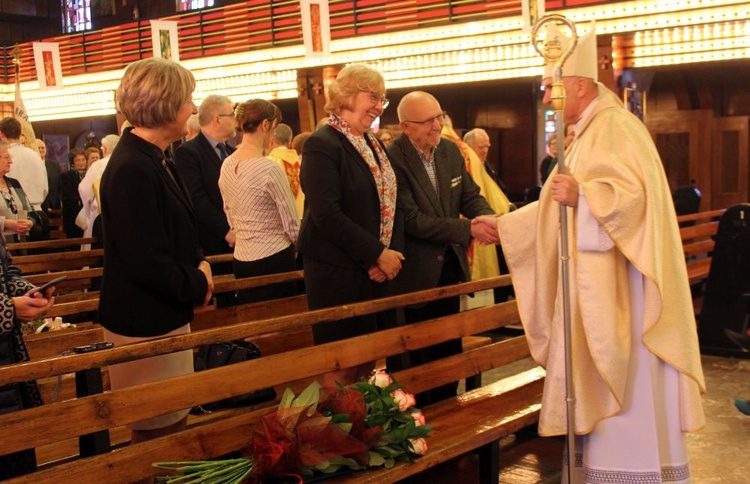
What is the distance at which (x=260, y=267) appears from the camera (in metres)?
4.79

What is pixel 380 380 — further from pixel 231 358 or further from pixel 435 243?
pixel 435 243

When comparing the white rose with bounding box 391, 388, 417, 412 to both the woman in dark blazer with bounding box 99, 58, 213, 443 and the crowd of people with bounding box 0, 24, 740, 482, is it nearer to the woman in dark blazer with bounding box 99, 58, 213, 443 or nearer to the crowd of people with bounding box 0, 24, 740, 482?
the crowd of people with bounding box 0, 24, 740, 482

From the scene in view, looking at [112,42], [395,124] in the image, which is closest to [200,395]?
[395,124]

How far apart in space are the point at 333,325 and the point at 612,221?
1.25 m

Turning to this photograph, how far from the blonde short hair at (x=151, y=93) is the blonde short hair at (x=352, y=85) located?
1038mm

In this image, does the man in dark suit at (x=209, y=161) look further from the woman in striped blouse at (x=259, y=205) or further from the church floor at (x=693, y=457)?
the church floor at (x=693, y=457)

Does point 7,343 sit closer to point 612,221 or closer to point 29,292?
point 29,292

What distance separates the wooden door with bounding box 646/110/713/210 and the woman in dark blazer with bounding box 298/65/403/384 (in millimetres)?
9480

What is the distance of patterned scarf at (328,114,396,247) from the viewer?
388 cm

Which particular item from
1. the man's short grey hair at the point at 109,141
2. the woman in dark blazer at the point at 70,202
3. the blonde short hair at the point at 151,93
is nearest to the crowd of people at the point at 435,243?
the blonde short hair at the point at 151,93

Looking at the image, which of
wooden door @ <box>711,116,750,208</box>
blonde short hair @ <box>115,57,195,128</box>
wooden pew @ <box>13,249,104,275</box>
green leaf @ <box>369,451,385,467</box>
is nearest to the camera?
blonde short hair @ <box>115,57,195,128</box>

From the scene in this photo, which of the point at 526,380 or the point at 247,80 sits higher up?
the point at 247,80

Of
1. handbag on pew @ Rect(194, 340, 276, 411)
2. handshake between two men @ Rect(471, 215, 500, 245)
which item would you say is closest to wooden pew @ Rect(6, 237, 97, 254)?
handbag on pew @ Rect(194, 340, 276, 411)

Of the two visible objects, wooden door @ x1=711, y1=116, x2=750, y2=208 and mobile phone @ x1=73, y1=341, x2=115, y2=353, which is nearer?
mobile phone @ x1=73, y1=341, x2=115, y2=353
